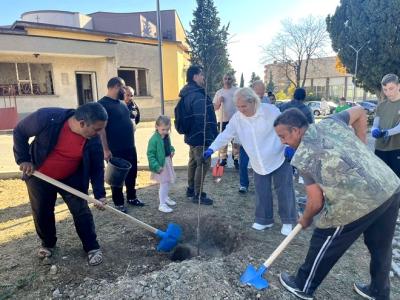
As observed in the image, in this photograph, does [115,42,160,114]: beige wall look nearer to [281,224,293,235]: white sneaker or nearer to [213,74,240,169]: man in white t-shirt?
[213,74,240,169]: man in white t-shirt

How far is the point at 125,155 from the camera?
4.32 meters

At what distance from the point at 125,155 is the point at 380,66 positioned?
56.9ft

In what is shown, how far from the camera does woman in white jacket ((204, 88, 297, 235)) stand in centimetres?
355

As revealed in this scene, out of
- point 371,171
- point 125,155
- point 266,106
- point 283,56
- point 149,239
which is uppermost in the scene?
point 283,56

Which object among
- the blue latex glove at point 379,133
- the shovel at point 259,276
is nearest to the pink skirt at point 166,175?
the shovel at point 259,276

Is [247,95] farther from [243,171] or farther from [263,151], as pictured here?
[243,171]

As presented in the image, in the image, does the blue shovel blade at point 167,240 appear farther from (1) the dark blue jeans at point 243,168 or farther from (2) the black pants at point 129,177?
(1) the dark blue jeans at point 243,168

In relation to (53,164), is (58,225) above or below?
below

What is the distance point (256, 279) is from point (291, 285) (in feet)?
0.89

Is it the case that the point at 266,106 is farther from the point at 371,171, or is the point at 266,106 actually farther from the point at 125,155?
the point at 125,155

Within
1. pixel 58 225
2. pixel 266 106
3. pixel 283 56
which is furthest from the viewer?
pixel 283 56

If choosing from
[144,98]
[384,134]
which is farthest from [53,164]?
[144,98]

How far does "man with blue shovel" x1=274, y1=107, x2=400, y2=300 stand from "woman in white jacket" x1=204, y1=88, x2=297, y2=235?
1.17m

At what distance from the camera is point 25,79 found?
51.0 ft
